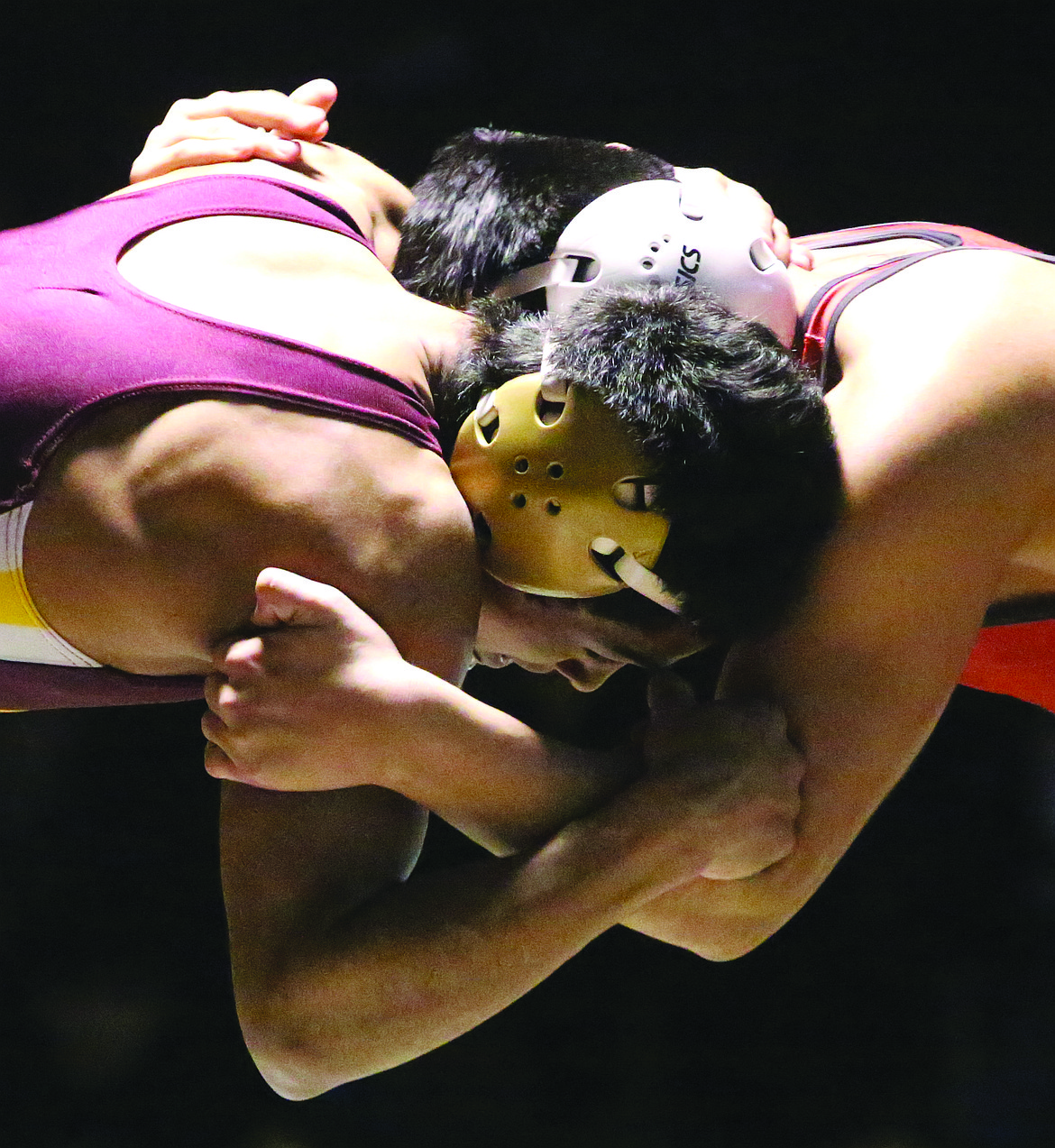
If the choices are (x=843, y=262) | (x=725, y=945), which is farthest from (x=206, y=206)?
(x=725, y=945)

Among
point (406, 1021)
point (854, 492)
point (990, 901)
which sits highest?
point (854, 492)

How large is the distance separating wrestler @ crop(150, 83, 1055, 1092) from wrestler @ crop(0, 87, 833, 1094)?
0.06 metres

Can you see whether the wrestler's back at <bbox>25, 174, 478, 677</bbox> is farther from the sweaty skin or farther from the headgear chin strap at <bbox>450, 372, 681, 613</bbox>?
the sweaty skin

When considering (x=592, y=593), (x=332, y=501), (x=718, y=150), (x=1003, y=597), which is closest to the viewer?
(x=332, y=501)

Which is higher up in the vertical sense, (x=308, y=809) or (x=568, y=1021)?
(x=308, y=809)

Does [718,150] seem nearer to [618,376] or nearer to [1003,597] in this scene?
[1003,597]

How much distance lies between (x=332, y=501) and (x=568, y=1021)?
8.11ft

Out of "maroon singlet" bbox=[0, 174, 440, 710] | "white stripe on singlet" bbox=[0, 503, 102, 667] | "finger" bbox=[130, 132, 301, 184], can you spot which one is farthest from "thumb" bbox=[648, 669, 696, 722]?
"finger" bbox=[130, 132, 301, 184]

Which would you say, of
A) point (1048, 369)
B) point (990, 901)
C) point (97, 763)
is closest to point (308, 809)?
point (1048, 369)

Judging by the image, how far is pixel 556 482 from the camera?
142 cm

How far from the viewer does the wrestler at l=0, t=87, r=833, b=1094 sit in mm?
1279

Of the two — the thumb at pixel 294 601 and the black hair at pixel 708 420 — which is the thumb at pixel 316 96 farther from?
the thumb at pixel 294 601

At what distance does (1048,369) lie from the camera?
4.78 feet

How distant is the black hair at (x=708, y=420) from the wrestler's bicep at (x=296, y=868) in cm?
41
